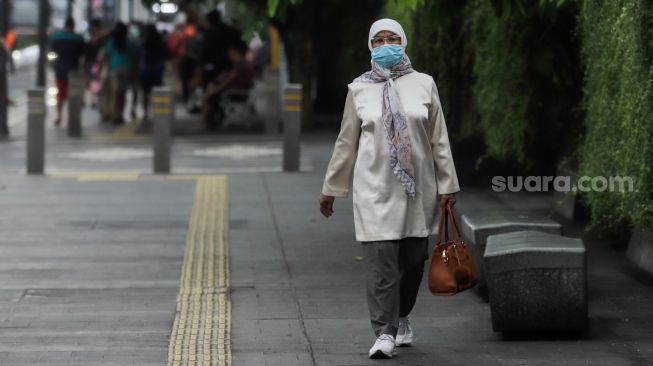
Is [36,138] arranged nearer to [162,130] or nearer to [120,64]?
[162,130]

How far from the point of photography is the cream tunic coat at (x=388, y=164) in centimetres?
757

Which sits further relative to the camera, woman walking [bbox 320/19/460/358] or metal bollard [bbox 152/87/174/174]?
metal bollard [bbox 152/87/174/174]

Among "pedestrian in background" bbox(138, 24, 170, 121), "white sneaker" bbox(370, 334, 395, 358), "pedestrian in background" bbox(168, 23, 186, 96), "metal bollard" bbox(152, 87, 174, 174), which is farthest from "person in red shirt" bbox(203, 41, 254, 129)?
"white sneaker" bbox(370, 334, 395, 358)

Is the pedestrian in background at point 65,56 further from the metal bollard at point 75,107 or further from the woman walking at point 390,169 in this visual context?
the woman walking at point 390,169

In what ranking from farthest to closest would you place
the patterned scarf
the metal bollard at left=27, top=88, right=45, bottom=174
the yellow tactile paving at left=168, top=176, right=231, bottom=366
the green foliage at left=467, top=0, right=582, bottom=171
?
the metal bollard at left=27, top=88, right=45, bottom=174
the green foliage at left=467, top=0, right=582, bottom=171
the yellow tactile paving at left=168, top=176, right=231, bottom=366
the patterned scarf

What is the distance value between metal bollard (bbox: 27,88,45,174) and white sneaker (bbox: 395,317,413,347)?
400 inches

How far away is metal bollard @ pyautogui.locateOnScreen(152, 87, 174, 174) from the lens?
1744cm

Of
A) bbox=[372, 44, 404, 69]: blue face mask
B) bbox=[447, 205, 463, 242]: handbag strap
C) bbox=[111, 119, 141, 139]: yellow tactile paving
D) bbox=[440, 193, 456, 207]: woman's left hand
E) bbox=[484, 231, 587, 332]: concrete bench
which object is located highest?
bbox=[372, 44, 404, 69]: blue face mask

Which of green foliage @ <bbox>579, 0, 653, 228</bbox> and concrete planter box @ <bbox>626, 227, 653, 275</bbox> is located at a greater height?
green foliage @ <bbox>579, 0, 653, 228</bbox>

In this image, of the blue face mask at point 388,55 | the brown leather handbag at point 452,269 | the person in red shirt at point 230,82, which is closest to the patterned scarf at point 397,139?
the blue face mask at point 388,55

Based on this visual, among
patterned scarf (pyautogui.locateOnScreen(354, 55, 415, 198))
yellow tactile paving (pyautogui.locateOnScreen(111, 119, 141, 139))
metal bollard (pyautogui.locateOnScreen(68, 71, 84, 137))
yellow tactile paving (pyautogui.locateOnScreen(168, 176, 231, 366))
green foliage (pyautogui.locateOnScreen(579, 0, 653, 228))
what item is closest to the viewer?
patterned scarf (pyautogui.locateOnScreen(354, 55, 415, 198))

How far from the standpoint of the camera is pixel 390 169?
757 centimetres

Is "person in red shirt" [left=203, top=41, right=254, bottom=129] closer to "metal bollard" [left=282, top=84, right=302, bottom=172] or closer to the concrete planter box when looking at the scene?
"metal bollard" [left=282, top=84, right=302, bottom=172]

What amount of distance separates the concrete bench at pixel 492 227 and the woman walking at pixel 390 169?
1643mm
